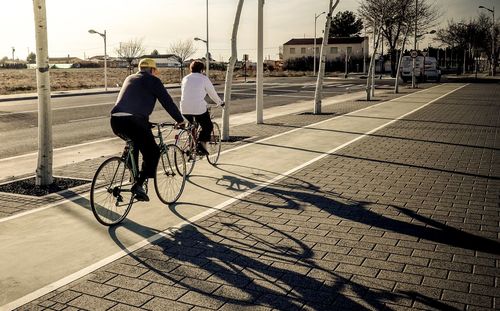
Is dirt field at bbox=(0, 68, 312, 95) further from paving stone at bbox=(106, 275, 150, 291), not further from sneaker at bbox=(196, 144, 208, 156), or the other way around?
paving stone at bbox=(106, 275, 150, 291)

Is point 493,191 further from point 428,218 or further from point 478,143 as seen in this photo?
point 478,143

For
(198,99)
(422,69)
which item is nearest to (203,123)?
(198,99)

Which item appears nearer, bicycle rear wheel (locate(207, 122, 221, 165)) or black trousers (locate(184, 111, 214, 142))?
black trousers (locate(184, 111, 214, 142))

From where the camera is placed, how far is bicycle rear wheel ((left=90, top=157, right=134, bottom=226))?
570 centimetres

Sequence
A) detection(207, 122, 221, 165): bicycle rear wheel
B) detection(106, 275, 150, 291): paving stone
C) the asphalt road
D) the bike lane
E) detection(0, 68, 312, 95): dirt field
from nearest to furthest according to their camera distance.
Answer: detection(106, 275, 150, 291): paving stone < the bike lane < detection(207, 122, 221, 165): bicycle rear wheel < the asphalt road < detection(0, 68, 312, 95): dirt field

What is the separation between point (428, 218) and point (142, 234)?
3.23 m

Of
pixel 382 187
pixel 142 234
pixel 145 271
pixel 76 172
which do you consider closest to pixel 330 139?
pixel 382 187

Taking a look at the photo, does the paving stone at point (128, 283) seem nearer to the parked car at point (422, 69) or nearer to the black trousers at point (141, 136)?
the black trousers at point (141, 136)

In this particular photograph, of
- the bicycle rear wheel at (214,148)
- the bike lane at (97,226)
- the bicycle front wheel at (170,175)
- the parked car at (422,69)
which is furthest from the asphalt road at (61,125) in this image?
the parked car at (422,69)

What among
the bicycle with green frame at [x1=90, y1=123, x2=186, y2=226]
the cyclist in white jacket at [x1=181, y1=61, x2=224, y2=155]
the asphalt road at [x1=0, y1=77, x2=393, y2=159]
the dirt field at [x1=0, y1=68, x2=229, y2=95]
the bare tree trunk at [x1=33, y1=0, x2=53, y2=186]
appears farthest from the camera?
the dirt field at [x1=0, y1=68, x2=229, y2=95]

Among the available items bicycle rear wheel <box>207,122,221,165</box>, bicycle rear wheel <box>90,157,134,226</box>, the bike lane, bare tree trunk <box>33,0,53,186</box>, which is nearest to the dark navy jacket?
bicycle rear wheel <box>90,157,134,226</box>

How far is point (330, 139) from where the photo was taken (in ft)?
40.7

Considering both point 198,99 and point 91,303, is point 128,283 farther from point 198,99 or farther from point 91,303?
point 198,99

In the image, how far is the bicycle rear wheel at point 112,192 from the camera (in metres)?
5.70
